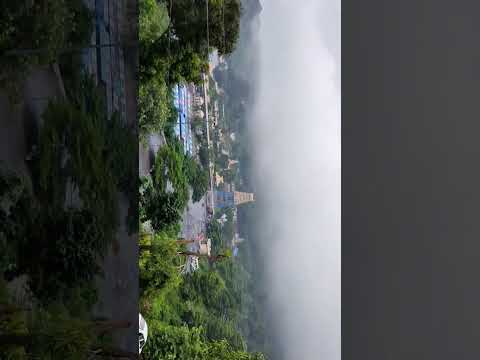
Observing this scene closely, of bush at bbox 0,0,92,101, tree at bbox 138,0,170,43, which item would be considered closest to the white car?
bush at bbox 0,0,92,101

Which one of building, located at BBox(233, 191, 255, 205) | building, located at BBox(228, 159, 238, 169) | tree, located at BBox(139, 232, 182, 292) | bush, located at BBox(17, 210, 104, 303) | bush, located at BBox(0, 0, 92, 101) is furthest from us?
tree, located at BBox(139, 232, 182, 292)

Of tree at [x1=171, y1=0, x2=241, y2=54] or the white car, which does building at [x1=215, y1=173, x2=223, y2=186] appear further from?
the white car

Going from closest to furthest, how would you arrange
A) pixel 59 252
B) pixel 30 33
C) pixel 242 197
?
pixel 30 33
pixel 59 252
pixel 242 197

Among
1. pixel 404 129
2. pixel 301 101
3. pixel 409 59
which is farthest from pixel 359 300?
pixel 301 101

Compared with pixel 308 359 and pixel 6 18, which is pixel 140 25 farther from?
pixel 308 359

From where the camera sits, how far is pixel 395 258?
2.46 meters

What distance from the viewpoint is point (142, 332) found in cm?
383

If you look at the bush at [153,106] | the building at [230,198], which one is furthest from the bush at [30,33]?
the building at [230,198]

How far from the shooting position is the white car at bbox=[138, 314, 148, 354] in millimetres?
3766

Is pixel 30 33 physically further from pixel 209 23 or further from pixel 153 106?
pixel 209 23

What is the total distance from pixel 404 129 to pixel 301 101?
3.29 feet

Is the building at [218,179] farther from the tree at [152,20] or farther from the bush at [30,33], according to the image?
the bush at [30,33]

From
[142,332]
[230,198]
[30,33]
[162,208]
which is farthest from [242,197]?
[30,33]

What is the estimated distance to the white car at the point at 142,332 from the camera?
3.77 metres
